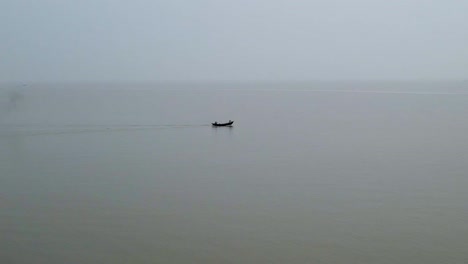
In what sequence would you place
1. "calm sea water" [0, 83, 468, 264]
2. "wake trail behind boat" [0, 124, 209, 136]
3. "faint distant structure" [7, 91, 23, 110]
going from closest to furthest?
"calm sea water" [0, 83, 468, 264], "wake trail behind boat" [0, 124, 209, 136], "faint distant structure" [7, 91, 23, 110]

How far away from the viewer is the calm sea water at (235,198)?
1191 centimetres

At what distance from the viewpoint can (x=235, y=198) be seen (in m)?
16.1

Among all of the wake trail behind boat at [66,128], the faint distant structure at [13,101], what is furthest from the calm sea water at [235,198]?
the faint distant structure at [13,101]

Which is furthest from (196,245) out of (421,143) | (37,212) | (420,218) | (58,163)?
(421,143)

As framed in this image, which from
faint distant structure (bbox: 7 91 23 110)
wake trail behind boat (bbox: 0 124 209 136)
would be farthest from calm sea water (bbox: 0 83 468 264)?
faint distant structure (bbox: 7 91 23 110)

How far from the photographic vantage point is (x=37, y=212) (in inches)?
577

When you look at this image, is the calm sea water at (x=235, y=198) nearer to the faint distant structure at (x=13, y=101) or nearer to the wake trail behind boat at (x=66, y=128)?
the wake trail behind boat at (x=66, y=128)

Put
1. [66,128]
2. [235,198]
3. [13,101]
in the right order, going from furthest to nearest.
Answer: [13,101], [66,128], [235,198]

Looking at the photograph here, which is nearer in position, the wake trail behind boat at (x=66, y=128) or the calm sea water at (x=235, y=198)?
the calm sea water at (x=235, y=198)

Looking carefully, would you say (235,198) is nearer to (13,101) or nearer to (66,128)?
(66,128)

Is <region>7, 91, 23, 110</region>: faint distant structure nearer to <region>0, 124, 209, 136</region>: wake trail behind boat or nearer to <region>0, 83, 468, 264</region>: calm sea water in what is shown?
<region>0, 124, 209, 136</region>: wake trail behind boat

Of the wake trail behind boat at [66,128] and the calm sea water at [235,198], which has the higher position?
the wake trail behind boat at [66,128]

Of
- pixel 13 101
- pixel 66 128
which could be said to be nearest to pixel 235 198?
pixel 66 128

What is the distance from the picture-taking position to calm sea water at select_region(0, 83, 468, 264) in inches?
469
